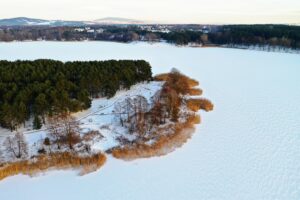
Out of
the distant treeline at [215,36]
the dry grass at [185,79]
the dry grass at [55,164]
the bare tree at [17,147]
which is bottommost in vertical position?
the dry grass at [55,164]

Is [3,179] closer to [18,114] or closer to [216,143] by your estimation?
[18,114]

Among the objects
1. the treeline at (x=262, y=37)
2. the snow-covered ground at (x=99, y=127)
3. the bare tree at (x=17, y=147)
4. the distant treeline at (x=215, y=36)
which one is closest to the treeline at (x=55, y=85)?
the snow-covered ground at (x=99, y=127)

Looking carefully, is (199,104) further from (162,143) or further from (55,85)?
(55,85)

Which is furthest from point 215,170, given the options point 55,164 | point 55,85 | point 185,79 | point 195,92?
point 185,79

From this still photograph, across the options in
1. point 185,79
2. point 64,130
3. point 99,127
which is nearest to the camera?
point 64,130

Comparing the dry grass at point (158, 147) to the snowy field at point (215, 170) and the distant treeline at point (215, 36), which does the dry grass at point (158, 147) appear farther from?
the distant treeline at point (215, 36)

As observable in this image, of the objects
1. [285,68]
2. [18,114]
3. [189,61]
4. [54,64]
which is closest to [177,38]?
[189,61]
